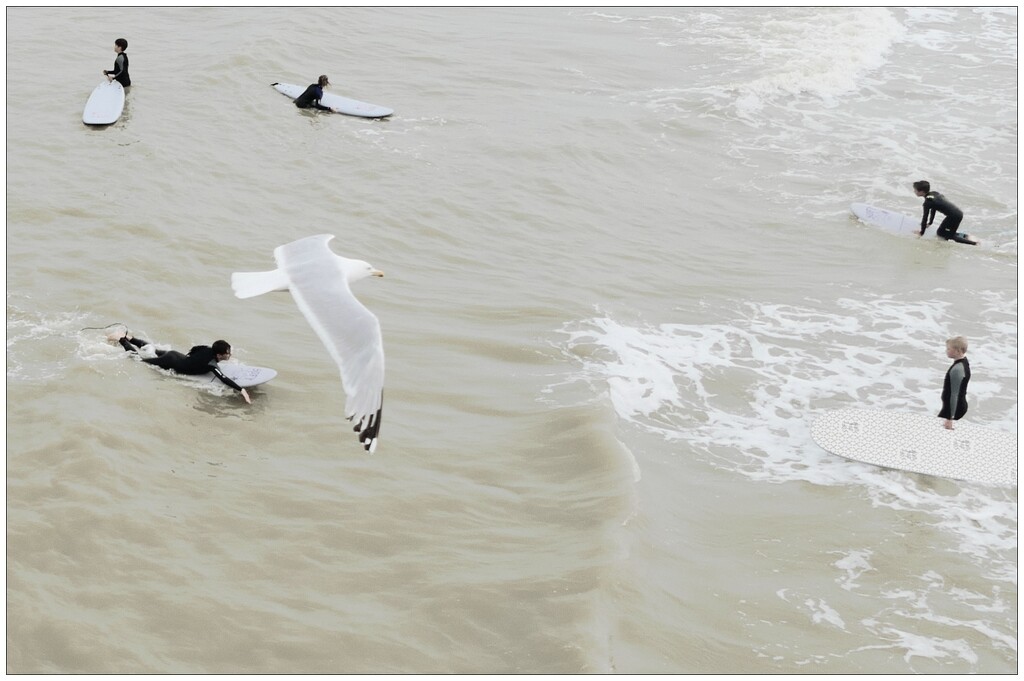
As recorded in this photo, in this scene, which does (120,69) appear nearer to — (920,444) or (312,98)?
(312,98)

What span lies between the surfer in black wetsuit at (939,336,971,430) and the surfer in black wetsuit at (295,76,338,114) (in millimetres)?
12596

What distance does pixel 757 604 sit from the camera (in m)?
7.96

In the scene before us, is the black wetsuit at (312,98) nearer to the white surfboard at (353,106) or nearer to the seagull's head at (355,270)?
the white surfboard at (353,106)

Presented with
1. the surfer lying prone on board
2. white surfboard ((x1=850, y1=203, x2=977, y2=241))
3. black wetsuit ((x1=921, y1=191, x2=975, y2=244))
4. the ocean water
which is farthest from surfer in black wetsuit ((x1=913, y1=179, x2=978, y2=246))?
the surfer lying prone on board

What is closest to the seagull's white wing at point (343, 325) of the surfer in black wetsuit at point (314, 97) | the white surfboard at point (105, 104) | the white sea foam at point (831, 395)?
the white sea foam at point (831, 395)

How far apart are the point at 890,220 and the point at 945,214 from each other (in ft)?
2.59

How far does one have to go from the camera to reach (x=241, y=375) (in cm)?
1013

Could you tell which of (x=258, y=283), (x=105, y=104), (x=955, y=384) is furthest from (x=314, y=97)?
(x=955, y=384)

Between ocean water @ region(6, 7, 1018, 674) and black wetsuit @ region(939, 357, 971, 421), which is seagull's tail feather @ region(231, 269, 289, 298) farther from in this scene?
black wetsuit @ region(939, 357, 971, 421)

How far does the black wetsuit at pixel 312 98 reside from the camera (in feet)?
64.0

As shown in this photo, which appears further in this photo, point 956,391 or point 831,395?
point 831,395

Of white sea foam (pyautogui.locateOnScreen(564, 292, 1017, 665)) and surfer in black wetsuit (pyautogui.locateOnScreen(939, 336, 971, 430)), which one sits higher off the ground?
surfer in black wetsuit (pyautogui.locateOnScreen(939, 336, 971, 430))

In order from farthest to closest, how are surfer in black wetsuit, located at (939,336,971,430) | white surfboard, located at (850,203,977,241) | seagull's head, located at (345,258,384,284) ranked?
1. white surfboard, located at (850,203,977,241)
2. surfer in black wetsuit, located at (939,336,971,430)
3. seagull's head, located at (345,258,384,284)

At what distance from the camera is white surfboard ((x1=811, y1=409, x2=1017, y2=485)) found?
10.1m
